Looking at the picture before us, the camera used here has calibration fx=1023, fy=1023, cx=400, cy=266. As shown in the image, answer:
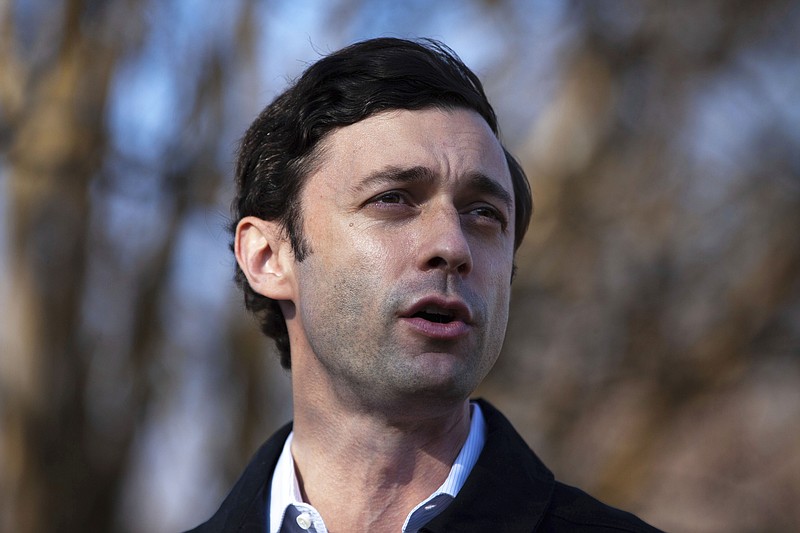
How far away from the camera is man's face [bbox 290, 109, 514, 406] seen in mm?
2588

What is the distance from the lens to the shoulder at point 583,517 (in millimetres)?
2570

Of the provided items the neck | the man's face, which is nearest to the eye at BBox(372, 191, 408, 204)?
the man's face

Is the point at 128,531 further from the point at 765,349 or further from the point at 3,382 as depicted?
the point at 765,349

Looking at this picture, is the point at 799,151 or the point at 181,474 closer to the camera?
the point at 799,151

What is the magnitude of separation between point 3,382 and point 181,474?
2089mm

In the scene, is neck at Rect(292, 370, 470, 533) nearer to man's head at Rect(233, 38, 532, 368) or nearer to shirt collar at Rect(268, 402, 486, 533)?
shirt collar at Rect(268, 402, 486, 533)

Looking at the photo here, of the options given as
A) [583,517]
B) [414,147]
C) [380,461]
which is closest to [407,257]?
[414,147]

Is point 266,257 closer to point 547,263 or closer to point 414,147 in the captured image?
point 414,147

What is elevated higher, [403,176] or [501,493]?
[403,176]

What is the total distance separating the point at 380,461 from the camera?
8.87 feet

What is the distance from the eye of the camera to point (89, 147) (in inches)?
280

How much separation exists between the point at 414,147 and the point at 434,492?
0.92 meters

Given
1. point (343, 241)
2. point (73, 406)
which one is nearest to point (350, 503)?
point (343, 241)

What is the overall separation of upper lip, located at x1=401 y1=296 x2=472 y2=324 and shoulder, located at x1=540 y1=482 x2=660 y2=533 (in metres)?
0.52
